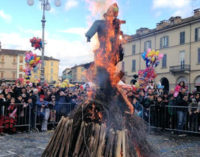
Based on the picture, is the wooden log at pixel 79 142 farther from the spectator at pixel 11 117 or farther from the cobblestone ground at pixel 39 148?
the spectator at pixel 11 117

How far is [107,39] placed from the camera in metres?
4.98

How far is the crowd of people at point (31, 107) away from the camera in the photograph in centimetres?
1054

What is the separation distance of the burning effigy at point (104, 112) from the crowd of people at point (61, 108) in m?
Result: 5.42

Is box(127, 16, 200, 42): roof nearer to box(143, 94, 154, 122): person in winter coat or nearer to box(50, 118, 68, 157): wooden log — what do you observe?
box(143, 94, 154, 122): person in winter coat

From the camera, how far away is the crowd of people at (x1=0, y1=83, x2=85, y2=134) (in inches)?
415

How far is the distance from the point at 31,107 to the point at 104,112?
7221mm

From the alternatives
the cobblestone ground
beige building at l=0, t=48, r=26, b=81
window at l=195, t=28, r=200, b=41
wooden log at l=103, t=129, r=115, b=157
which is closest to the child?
the cobblestone ground

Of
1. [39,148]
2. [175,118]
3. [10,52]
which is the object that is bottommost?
[39,148]

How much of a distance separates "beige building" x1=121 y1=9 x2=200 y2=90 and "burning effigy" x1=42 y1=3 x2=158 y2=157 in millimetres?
37356

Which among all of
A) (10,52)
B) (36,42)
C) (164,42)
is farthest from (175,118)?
(10,52)

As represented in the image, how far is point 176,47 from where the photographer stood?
148 ft

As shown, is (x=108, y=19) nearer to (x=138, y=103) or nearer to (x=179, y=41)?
(x=138, y=103)

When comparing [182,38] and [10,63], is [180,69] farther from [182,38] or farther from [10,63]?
[10,63]

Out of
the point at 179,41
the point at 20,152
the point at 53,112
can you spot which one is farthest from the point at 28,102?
the point at 179,41
